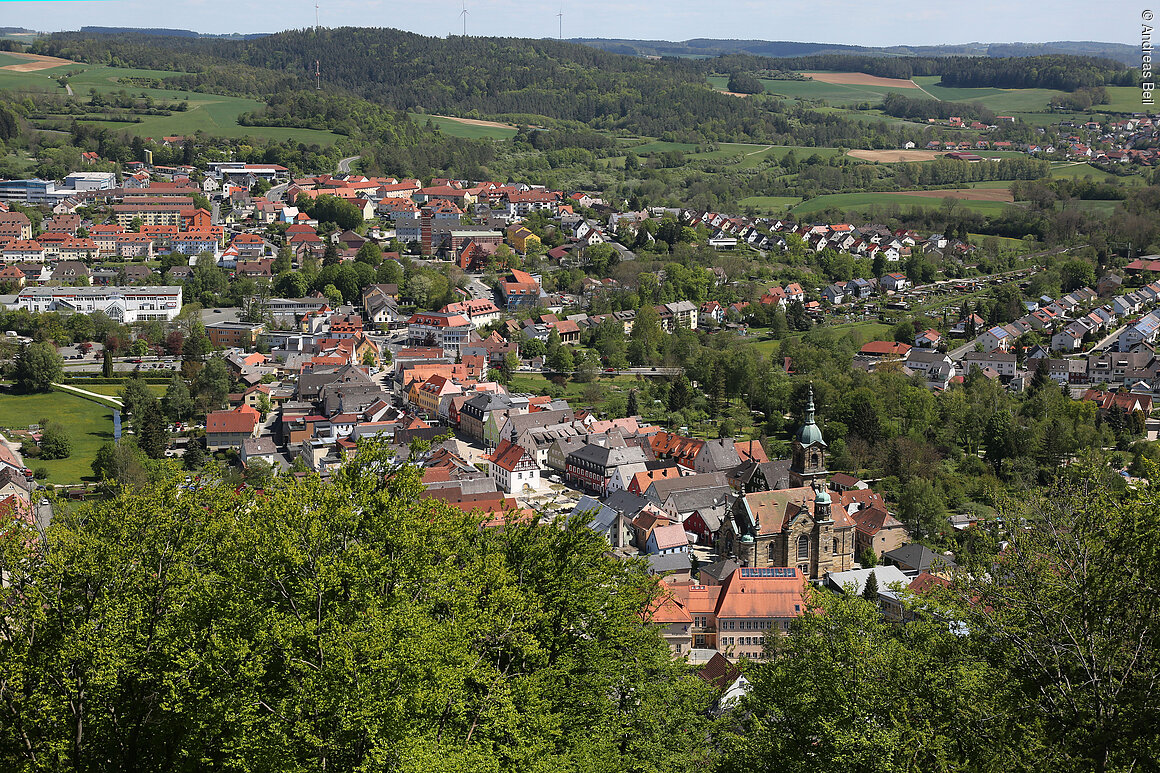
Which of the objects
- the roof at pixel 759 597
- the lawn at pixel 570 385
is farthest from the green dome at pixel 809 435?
the lawn at pixel 570 385

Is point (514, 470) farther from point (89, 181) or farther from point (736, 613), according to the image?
point (89, 181)

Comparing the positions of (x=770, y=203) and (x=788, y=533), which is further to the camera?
(x=770, y=203)

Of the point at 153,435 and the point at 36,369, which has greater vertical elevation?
the point at 36,369

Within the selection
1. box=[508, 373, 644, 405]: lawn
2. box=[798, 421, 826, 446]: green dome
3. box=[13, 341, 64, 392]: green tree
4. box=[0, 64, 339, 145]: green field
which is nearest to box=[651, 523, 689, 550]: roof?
box=[798, 421, 826, 446]: green dome

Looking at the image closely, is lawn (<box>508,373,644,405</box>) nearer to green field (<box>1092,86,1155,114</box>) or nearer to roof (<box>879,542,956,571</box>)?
roof (<box>879,542,956,571</box>)

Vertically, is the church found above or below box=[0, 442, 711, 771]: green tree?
below

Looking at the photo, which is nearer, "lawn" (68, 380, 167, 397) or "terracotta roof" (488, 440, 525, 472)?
"terracotta roof" (488, 440, 525, 472)

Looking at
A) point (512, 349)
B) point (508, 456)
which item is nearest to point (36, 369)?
point (512, 349)
